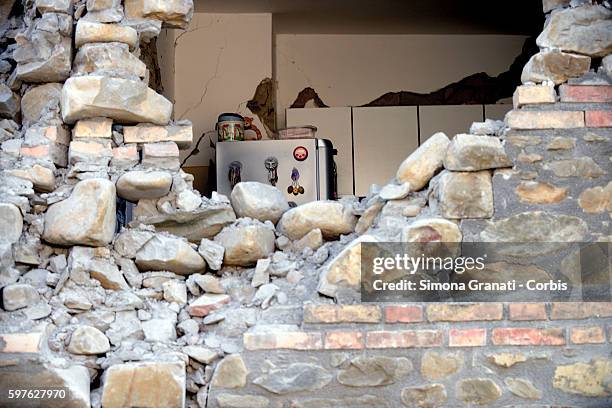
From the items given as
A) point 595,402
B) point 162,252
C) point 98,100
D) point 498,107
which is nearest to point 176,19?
point 98,100

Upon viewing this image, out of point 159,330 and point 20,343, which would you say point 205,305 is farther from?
point 20,343

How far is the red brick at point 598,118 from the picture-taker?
101 inches

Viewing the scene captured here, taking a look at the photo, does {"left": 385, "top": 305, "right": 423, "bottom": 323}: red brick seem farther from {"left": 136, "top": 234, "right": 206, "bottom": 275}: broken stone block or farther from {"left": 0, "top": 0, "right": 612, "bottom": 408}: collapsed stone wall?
{"left": 136, "top": 234, "right": 206, "bottom": 275}: broken stone block

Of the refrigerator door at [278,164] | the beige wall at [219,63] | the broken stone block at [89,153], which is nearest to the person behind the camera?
the broken stone block at [89,153]

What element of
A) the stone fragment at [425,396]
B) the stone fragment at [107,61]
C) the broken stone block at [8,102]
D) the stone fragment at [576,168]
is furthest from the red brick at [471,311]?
the broken stone block at [8,102]

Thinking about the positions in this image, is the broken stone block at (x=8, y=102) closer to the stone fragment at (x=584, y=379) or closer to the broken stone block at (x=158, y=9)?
the broken stone block at (x=158, y=9)

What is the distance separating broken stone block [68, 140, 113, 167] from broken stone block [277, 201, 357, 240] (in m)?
0.70

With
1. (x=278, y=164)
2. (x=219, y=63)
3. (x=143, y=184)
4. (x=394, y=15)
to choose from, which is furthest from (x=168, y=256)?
(x=394, y=15)

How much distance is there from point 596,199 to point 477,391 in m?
0.77

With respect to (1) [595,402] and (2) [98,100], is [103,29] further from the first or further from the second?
(1) [595,402]

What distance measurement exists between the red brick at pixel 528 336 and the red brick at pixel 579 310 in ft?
0.19

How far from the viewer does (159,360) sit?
2.36 metres

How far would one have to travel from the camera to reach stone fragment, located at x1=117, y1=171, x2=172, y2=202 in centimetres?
260

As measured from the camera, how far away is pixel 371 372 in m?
2.42
